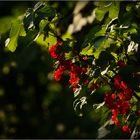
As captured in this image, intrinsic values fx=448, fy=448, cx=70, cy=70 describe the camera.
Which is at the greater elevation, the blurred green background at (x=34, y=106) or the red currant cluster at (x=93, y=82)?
the red currant cluster at (x=93, y=82)

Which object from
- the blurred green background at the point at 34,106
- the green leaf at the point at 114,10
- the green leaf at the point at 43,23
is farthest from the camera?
the blurred green background at the point at 34,106

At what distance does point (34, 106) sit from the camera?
8.90 m

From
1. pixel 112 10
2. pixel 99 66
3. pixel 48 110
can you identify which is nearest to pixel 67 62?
pixel 99 66

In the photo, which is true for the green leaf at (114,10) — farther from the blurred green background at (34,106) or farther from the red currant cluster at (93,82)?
the blurred green background at (34,106)

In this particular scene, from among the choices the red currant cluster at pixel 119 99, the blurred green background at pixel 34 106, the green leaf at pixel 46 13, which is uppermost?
the green leaf at pixel 46 13

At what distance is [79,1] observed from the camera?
4105 millimetres

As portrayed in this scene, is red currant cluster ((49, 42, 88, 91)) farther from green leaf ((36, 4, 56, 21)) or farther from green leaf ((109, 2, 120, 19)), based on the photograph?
green leaf ((109, 2, 120, 19))

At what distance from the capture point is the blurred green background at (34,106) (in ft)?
26.9

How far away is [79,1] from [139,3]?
1.34 meters

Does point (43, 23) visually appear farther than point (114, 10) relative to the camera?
No

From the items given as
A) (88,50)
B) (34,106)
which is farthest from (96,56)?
(34,106)

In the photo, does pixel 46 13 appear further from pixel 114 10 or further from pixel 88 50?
pixel 114 10

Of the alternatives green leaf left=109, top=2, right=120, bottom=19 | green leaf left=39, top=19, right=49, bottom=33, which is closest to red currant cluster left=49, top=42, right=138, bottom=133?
green leaf left=39, top=19, right=49, bottom=33

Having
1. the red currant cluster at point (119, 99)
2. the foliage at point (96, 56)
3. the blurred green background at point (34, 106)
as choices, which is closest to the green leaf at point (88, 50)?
the foliage at point (96, 56)
